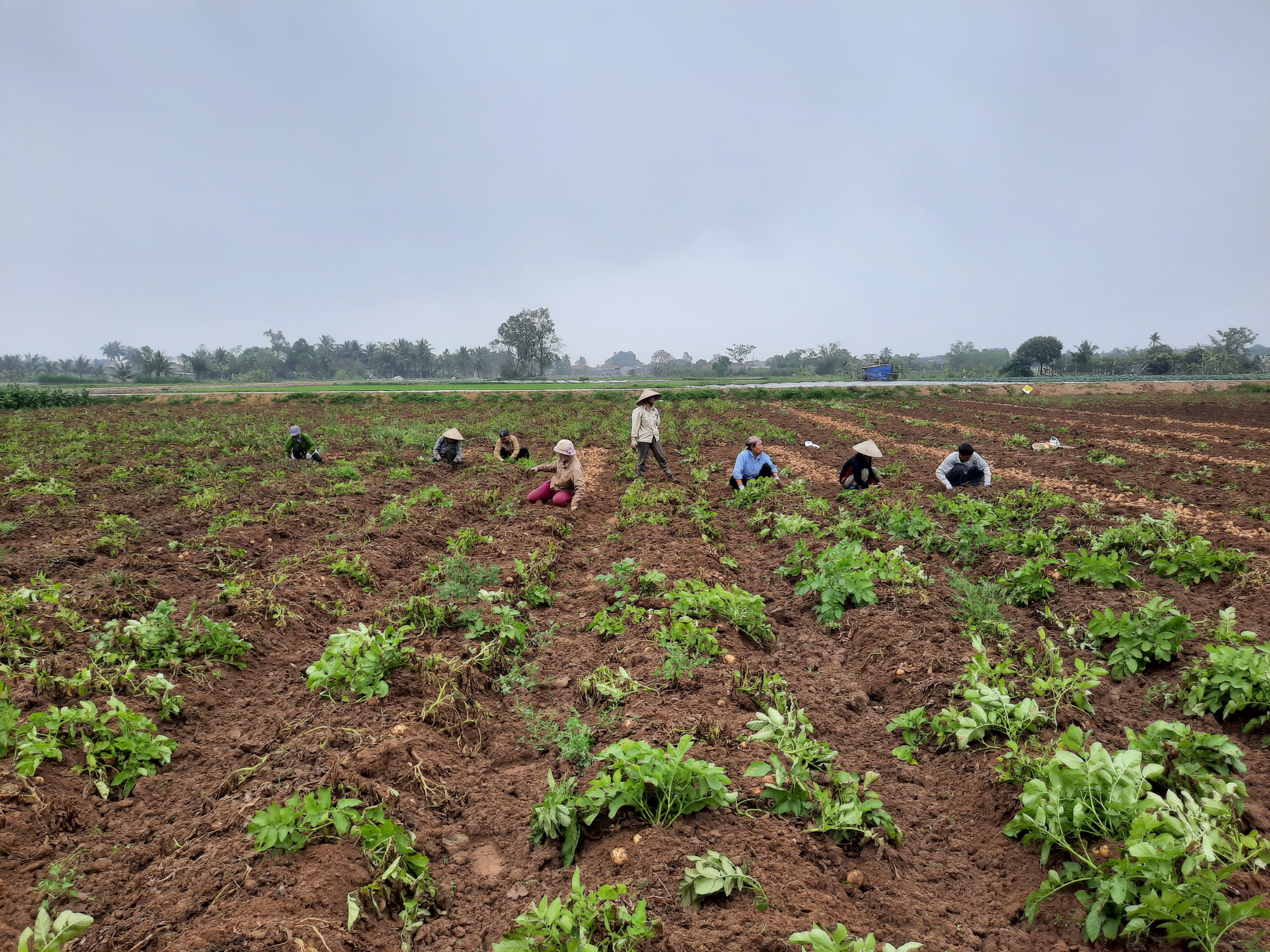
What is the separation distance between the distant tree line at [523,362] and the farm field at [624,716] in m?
74.2

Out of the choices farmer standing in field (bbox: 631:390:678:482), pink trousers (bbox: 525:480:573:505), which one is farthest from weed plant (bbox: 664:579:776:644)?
farmer standing in field (bbox: 631:390:678:482)

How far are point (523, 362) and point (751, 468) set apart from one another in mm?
94036

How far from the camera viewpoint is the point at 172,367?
100 metres

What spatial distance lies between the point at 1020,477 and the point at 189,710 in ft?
44.4

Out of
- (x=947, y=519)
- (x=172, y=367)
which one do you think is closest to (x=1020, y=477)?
(x=947, y=519)

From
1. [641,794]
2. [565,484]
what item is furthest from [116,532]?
[641,794]

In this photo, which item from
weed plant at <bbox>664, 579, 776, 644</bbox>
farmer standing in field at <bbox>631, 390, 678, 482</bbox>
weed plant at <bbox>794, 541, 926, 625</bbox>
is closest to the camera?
weed plant at <bbox>664, 579, 776, 644</bbox>

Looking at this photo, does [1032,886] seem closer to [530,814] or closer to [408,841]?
[530,814]

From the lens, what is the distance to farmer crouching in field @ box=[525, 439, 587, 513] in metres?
9.55

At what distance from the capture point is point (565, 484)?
392 inches

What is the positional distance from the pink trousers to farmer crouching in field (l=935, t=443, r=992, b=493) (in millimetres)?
6570

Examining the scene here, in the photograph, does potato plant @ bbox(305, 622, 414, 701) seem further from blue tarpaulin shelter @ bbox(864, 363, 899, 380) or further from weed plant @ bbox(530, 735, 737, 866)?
blue tarpaulin shelter @ bbox(864, 363, 899, 380)

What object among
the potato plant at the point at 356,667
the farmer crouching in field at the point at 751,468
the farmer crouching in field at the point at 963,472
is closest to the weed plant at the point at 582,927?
the potato plant at the point at 356,667

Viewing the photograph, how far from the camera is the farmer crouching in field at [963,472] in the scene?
10117mm
